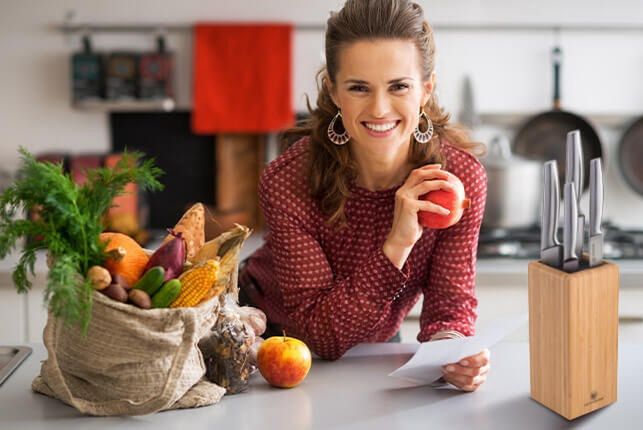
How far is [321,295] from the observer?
5.08 feet

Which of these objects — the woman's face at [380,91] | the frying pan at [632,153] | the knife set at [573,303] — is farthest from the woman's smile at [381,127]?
the frying pan at [632,153]

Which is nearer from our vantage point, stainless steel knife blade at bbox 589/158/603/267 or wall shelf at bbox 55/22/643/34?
stainless steel knife blade at bbox 589/158/603/267

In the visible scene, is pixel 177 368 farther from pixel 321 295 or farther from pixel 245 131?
pixel 245 131

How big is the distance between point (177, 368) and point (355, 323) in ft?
1.31

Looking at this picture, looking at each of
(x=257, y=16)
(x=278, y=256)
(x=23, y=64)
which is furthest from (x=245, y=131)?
(x=278, y=256)

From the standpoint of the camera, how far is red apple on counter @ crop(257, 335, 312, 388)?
132 centimetres

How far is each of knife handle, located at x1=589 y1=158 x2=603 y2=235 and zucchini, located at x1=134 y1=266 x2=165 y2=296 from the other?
0.60 m

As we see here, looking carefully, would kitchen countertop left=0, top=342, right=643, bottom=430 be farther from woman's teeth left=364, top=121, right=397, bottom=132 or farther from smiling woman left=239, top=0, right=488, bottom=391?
woman's teeth left=364, top=121, right=397, bottom=132

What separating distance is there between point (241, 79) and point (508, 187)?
1003mm

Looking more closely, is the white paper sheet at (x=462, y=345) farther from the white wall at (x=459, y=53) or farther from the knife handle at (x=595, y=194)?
the white wall at (x=459, y=53)

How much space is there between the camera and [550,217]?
1198mm

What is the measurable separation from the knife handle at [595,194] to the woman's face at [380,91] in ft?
1.24

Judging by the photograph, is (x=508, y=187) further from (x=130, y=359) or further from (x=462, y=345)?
(x=130, y=359)

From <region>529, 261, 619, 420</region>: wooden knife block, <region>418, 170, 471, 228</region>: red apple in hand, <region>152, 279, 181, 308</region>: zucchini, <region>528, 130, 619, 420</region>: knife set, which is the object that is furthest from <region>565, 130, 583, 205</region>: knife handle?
<region>152, 279, 181, 308</region>: zucchini
